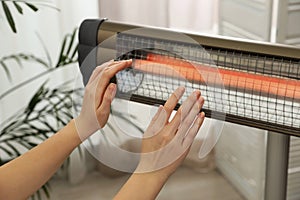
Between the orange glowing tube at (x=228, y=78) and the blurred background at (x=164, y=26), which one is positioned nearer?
the orange glowing tube at (x=228, y=78)

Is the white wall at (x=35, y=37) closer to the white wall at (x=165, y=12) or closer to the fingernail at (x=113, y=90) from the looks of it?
the white wall at (x=165, y=12)

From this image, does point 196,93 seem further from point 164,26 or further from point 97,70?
point 164,26

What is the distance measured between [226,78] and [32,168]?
16.6 inches

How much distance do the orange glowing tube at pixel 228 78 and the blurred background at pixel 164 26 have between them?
1318 millimetres

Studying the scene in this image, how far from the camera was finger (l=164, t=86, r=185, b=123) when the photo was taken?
30.5 inches

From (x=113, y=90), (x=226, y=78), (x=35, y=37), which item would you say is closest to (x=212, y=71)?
A: (x=226, y=78)

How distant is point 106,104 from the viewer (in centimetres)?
87

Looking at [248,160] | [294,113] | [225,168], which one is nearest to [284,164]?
[294,113]

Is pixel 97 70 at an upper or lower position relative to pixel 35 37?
upper

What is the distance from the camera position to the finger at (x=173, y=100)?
773mm

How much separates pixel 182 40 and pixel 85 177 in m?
1.84

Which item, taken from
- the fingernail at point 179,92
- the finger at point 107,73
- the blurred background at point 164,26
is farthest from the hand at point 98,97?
the blurred background at point 164,26

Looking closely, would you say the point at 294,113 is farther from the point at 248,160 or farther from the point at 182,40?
the point at 248,160

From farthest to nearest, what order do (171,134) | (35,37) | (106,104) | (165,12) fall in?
(165,12) < (35,37) < (106,104) < (171,134)
